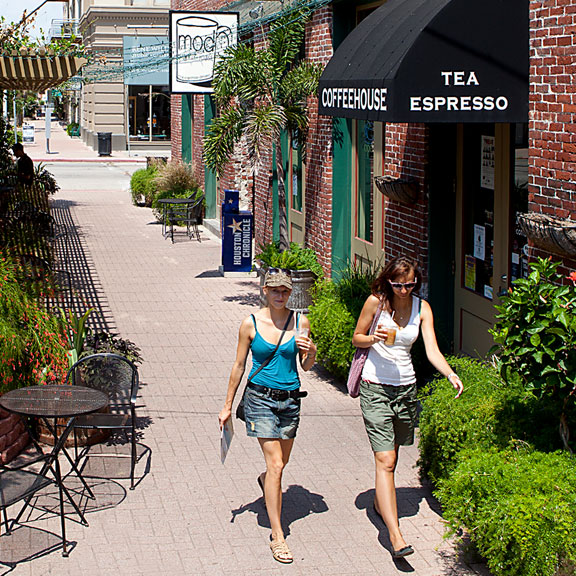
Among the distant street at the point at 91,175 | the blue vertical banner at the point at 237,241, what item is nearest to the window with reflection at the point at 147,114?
the distant street at the point at 91,175

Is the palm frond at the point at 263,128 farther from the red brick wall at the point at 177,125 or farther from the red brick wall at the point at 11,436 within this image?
the red brick wall at the point at 177,125

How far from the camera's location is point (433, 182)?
9.82 metres

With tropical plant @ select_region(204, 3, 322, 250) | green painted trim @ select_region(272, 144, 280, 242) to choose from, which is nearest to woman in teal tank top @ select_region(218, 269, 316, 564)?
tropical plant @ select_region(204, 3, 322, 250)

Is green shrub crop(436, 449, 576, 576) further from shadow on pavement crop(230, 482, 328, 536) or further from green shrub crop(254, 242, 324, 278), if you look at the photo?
green shrub crop(254, 242, 324, 278)

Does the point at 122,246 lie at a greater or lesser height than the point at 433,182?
lesser

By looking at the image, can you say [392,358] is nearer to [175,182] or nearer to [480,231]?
[480,231]

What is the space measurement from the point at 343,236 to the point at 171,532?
732 centimetres

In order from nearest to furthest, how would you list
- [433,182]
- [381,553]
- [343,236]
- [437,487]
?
[381,553]
[437,487]
[433,182]
[343,236]

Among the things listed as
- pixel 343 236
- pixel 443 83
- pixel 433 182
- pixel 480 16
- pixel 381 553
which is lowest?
pixel 381 553

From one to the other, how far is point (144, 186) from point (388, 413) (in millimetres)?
21219

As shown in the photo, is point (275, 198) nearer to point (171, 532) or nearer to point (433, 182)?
point (433, 182)

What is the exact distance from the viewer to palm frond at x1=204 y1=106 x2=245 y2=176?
44.8 feet

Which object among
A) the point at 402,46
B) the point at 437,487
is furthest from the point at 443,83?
the point at 437,487

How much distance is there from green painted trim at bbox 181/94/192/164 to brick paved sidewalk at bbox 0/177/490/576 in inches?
587
